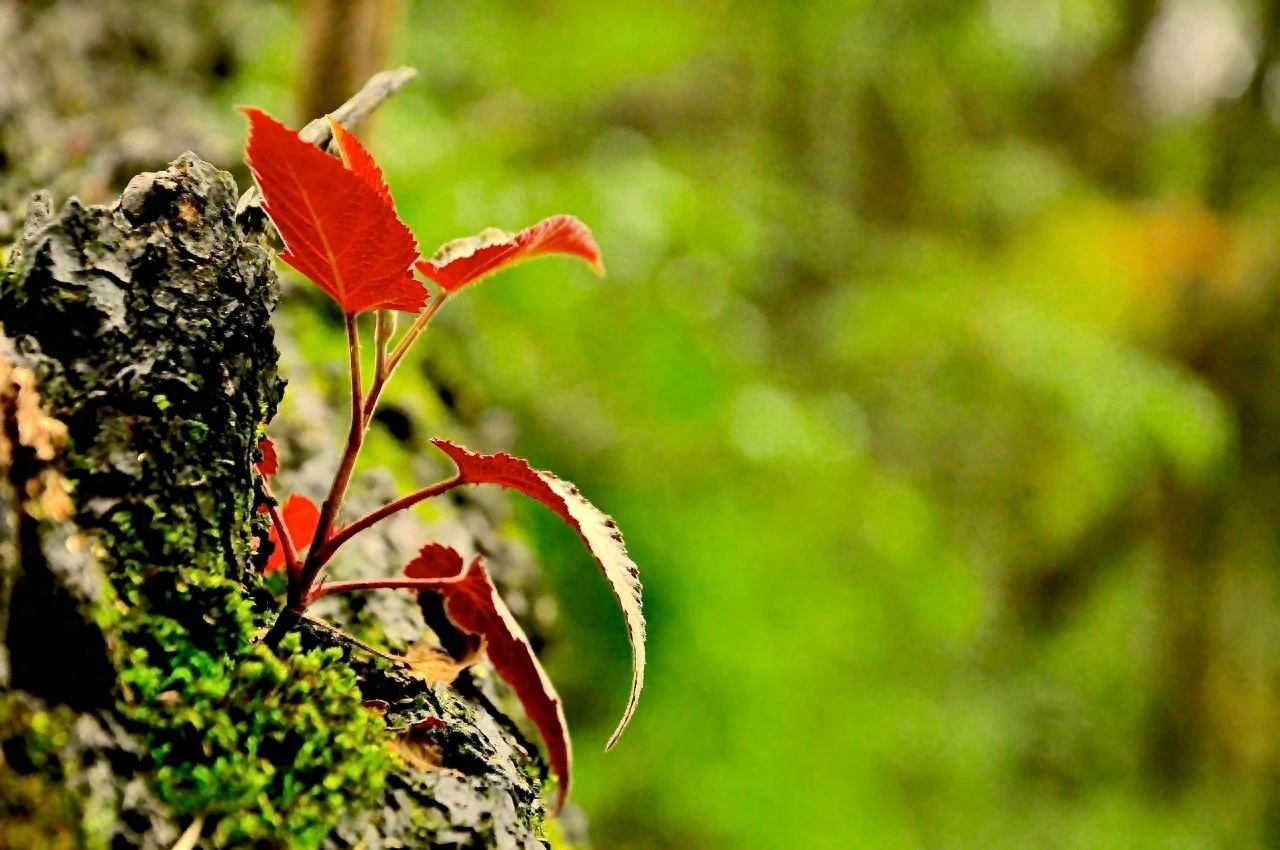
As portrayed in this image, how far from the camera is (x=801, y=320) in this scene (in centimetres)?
408

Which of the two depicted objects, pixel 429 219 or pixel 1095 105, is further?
pixel 1095 105

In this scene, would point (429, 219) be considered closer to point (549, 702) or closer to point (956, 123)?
point (549, 702)

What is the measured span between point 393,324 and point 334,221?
129mm

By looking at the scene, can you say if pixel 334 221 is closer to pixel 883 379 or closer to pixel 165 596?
pixel 165 596

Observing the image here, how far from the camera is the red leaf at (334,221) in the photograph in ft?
1.48

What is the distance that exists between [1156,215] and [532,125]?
2.39m

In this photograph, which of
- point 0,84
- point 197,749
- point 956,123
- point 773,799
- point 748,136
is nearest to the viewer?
point 197,749

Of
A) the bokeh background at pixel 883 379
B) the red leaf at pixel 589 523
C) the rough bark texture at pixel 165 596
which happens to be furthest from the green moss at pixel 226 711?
the bokeh background at pixel 883 379

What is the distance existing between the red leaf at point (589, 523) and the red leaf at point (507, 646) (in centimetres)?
5

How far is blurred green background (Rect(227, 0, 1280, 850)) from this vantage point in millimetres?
2021

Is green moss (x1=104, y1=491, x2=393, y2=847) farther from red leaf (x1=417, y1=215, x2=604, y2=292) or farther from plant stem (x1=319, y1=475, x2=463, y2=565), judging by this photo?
red leaf (x1=417, y1=215, x2=604, y2=292)

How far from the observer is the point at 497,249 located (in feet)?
1.80

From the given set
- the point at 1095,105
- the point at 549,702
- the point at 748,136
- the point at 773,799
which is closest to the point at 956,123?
the point at 748,136

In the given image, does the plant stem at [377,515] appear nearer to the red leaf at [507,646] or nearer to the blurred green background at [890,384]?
the red leaf at [507,646]
